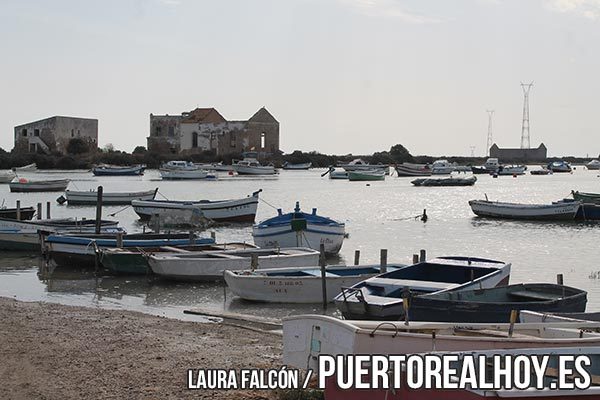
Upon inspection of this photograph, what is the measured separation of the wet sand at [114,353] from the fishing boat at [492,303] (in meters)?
2.55

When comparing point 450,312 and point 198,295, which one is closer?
point 450,312

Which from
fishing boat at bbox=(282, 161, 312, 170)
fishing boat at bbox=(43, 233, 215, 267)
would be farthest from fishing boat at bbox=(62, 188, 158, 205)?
fishing boat at bbox=(282, 161, 312, 170)

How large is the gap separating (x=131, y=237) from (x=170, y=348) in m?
13.5

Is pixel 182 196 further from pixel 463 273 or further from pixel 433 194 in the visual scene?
pixel 463 273

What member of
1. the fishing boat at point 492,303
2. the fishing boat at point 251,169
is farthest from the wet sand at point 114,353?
the fishing boat at point 251,169

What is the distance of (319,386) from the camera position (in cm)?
921

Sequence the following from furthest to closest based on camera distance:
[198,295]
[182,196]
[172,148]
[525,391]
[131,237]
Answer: [172,148], [182,196], [131,237], [198,295], [525,391]

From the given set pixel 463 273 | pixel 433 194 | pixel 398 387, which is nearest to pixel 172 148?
pixel 433 194

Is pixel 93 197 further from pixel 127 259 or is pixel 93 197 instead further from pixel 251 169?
pixel 251 169

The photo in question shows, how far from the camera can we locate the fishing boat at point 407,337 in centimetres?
904

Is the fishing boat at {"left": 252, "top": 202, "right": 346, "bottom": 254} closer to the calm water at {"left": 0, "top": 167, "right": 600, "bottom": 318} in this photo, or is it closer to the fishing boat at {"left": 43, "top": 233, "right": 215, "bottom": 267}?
the calm water at {"left": 0, "top": 167, "right": 600, "bottom": 318}

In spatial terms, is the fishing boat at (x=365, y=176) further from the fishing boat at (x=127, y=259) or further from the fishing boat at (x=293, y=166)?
the fishing boat at (x=127, y=259)

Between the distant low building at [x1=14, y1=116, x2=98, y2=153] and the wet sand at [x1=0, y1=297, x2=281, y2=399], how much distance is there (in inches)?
4875

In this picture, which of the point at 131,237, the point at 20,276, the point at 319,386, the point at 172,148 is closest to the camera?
the point at 319,386
